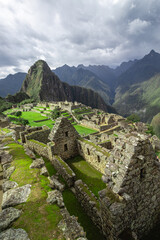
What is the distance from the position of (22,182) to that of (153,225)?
584 cm

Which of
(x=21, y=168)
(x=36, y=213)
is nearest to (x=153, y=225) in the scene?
(x=36, y=213)

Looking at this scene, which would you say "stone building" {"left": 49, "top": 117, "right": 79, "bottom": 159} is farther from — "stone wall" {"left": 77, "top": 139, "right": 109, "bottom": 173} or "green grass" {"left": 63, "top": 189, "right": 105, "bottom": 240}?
"green grass" {"left": 63, "top": 189, "right": 105, "bottom": 240}

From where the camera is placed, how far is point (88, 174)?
843 centimetres

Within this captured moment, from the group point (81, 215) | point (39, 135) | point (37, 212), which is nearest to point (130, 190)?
point (37, 212)

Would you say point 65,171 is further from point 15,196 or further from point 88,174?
point 15,196

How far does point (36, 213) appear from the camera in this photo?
3699 mm

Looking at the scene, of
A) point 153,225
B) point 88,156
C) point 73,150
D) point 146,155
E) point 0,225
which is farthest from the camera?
point 73,150

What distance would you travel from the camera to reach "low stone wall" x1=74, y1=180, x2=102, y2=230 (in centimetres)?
548

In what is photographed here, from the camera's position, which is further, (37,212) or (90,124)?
(90,124)

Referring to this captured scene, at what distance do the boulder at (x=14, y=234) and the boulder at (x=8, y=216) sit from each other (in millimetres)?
179

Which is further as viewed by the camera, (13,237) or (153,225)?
(153,225)

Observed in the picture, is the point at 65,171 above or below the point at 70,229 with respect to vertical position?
below

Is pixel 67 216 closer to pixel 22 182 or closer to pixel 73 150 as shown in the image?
pixel 22 182

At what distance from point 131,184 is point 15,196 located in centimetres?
414
